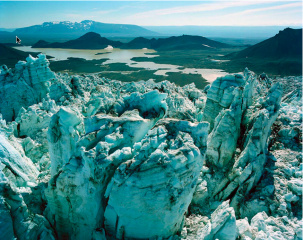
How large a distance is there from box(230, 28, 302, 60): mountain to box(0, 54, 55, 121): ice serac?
67729 millimetres

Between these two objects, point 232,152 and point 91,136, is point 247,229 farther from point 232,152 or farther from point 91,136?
point 91,136

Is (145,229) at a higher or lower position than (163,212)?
lower

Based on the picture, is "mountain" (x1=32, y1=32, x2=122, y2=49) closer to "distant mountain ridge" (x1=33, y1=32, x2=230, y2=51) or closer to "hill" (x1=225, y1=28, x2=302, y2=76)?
"distant mountain ridge" (x1=33, y1=32, x2=230, y2=51)

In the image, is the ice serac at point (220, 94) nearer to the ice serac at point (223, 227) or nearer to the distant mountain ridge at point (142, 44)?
the ice serac at point (223, 227)

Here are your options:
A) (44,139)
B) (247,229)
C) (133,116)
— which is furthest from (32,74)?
(247,229)

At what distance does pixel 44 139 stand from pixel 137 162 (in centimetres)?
964

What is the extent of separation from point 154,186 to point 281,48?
79849 millimetres

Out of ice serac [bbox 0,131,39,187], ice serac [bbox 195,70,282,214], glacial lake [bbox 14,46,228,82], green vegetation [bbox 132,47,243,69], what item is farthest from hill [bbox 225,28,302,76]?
ice serac [bbox 0,131,39,187]

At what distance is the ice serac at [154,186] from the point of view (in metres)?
4.79

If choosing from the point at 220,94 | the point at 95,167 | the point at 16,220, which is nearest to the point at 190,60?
the point at 220,94

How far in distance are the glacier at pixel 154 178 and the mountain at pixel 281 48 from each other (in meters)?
67.1

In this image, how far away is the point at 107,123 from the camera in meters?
6.02

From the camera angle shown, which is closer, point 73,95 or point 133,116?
point 133,116

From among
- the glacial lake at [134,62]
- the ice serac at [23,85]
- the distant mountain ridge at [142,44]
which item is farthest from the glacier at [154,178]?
the distant mountain ridge at [142,44]
